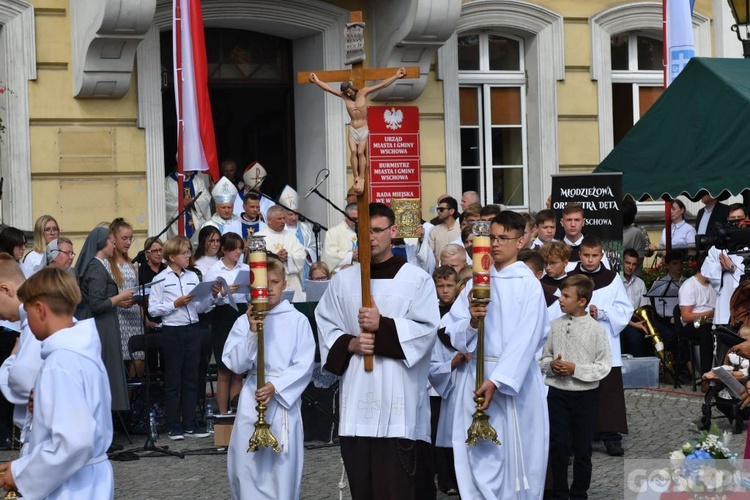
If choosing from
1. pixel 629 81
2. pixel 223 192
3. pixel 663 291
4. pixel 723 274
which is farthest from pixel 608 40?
pixel 223 192

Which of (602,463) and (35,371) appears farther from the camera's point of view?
(602,463)

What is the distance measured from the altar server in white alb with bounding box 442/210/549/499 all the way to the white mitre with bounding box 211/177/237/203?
6.73 metres

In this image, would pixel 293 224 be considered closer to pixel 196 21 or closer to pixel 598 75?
pixel 196 21

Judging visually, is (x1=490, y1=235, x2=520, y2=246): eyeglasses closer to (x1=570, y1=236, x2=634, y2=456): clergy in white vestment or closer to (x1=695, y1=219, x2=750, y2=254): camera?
(x1=695, y1=219, x2=750, y2=254): camera

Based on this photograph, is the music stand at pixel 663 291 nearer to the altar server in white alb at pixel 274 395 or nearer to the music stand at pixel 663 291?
the music stand at pixel 663 291

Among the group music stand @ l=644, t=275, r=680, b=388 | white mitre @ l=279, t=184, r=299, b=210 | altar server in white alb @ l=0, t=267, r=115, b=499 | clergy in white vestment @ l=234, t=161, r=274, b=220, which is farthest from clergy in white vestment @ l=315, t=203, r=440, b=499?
clergy in white vestment @ l=234, t=161, r=274, b=220

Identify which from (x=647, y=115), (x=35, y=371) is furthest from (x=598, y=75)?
(x=35, y=371)

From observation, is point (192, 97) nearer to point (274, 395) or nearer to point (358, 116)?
point (358, 116)

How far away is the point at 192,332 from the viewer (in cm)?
1238

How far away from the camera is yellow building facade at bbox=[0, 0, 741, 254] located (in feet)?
51.0

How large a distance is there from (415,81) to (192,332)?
567 centimetres

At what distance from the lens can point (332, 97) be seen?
16.9 m

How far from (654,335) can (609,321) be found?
4.01 m

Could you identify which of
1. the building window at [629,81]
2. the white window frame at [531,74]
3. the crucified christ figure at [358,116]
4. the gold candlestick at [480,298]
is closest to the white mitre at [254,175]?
the white window frame at [531,74]
